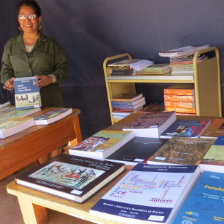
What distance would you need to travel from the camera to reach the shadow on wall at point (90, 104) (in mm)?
3750

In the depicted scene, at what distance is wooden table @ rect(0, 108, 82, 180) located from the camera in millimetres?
1710

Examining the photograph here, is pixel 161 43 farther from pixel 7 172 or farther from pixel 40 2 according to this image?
pixel 7 172

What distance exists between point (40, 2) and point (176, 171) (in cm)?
330

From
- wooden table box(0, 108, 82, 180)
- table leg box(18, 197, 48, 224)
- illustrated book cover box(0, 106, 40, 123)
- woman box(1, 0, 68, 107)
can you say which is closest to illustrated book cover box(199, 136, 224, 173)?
table leg box(18, 197, 48, 224)

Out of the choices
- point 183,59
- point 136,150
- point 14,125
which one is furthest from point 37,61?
point 136,150

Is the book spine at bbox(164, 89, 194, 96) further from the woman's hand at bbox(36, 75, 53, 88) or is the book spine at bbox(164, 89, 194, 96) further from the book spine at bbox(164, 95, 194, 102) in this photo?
the woman's hand at bbox(36, 75, 53, 88)

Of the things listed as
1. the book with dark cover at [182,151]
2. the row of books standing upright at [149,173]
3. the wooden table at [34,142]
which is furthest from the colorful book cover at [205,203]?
the wooden table at [34,142]

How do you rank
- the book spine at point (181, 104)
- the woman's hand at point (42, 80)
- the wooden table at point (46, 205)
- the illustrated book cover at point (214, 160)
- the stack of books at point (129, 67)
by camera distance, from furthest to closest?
the stack of books at point (129, 67)
the book spine at point (181, 104)
the woman's hand at point (42, 80)
the illustrated book cover at point (214, 160)
the wooden table at point (46, 205)

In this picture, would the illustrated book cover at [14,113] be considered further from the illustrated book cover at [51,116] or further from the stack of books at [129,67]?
the stack of books at [129,67]

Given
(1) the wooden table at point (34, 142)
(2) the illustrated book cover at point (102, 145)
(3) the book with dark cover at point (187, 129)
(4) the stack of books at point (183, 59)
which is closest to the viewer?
(2) the illustrated book cover at point (102, 145)

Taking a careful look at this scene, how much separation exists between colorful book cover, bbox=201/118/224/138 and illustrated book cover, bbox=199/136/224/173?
0.15 m

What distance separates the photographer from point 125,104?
10.2ft

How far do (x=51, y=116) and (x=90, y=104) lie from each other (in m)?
1.89

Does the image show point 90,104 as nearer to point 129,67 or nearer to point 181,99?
point 129,67
